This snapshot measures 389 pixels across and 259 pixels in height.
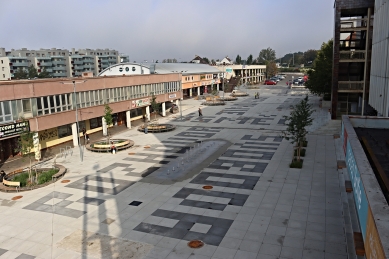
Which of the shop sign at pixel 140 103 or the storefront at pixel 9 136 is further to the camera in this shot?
the shop sign at pixel 140 103

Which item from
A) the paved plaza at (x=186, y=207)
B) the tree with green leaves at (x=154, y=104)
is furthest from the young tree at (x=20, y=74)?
the paved plaza at (x=186, y=207)

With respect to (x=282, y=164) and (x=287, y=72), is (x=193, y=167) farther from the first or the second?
(x=287, y=72)

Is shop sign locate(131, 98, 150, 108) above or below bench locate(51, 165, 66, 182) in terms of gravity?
above

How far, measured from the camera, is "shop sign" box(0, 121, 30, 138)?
2688 centimetres

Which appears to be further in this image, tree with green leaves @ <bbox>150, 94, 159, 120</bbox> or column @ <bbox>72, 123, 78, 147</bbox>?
tree with green leaves @ <bbox>150, 94, 159, 120</bbox>

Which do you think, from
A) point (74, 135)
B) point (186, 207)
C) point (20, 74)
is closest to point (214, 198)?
point (186, 207)

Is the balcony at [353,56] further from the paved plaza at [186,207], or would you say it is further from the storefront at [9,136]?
the storefront at [9,136]

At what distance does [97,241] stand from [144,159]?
550 inches

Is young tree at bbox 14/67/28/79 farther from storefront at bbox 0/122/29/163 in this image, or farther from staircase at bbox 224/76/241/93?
storefront at bbox 0/122/29/163

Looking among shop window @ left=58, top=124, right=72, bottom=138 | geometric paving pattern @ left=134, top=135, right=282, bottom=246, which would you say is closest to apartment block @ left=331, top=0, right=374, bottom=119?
geometric paving pattern @ left=134, top=135, right=282, bottom=246

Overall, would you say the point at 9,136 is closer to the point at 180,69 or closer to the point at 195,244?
the point at 195,244

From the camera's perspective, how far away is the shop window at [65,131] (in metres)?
36.5

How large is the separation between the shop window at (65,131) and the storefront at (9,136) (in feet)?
19.4

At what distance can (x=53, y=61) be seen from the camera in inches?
5074
